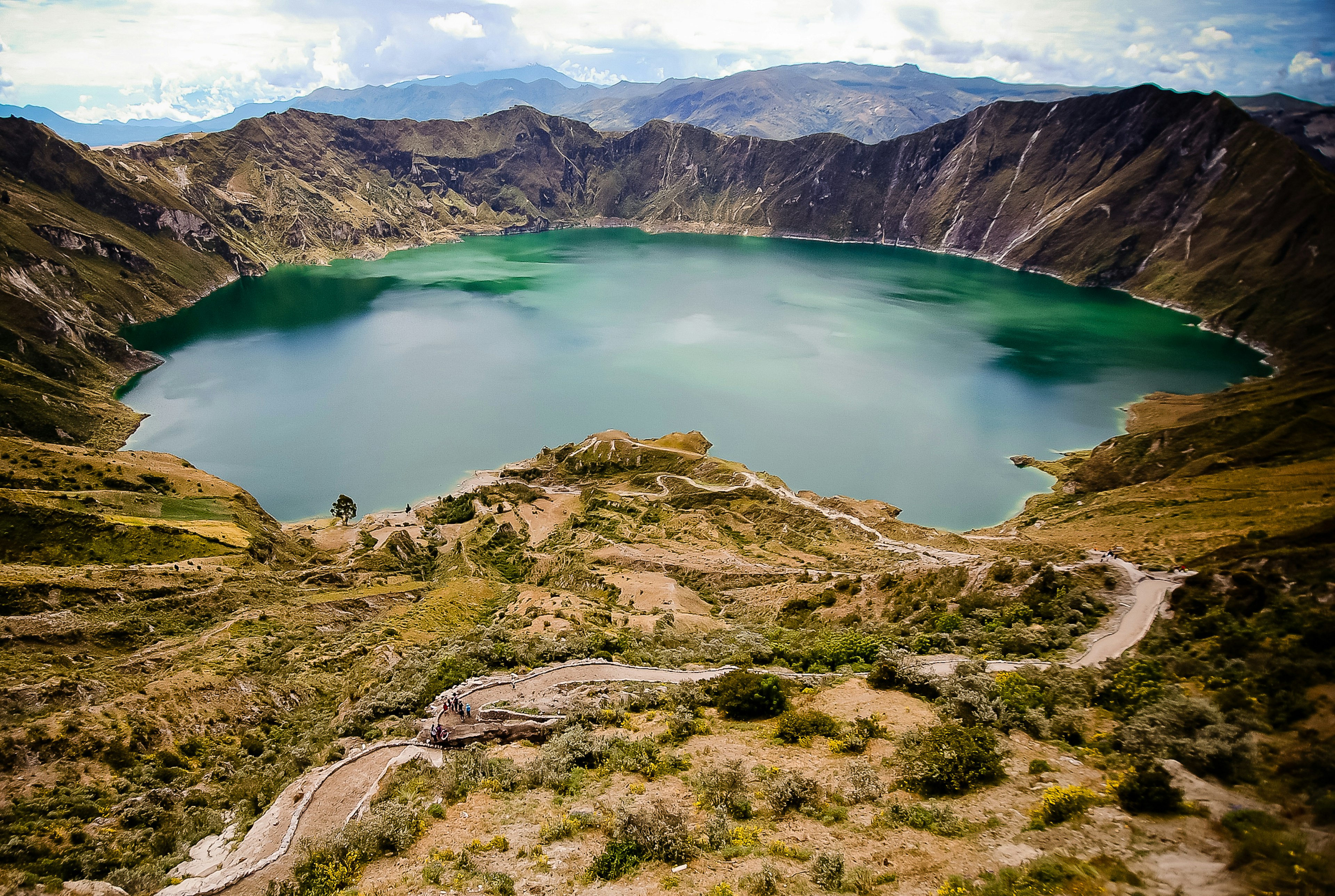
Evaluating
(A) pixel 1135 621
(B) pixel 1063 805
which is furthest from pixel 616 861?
(A) pixel 1135 621

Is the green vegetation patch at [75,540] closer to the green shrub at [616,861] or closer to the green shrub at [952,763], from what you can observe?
the green shrub at [616,861]

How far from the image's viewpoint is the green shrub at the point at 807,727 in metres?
17.1

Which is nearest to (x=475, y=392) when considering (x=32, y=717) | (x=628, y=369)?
(x=628, y=369)

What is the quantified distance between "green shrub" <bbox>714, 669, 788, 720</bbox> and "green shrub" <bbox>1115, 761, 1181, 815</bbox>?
978 cm

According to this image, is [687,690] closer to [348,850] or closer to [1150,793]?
[348,850]

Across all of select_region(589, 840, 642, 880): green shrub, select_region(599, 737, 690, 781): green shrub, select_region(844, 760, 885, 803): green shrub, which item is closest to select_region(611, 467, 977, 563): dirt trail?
select_region(844, 760, 885, 803): green shrub

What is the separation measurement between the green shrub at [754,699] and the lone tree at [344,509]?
64.1 metres

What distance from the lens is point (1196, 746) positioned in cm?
1152

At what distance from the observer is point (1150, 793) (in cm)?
1055

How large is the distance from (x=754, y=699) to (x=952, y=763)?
7.07 m

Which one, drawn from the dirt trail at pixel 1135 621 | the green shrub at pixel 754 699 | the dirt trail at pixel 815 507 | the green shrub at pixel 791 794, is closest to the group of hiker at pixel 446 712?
the green shrub at pixel 754 699

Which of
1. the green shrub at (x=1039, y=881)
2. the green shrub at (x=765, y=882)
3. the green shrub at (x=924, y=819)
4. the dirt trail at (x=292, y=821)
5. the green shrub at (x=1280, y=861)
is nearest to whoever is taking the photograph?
the green shrub at (x=1280, y=861)

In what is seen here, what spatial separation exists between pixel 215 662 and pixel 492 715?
58.8 ft

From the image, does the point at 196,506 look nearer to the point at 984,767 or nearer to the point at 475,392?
the point at 475,392
